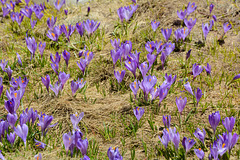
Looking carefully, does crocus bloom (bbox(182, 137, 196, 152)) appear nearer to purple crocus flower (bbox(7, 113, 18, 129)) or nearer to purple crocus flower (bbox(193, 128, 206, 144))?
purple crocus flower (bbox(193, 128, 206, 144))

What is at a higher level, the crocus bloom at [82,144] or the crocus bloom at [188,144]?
the crocus bloom at [82,144]

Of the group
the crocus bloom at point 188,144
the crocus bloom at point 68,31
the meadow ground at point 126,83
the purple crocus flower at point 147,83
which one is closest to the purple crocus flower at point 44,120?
the meadow ground at point 126,83

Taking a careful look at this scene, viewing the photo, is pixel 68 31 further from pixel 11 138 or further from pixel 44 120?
pixel 11 138

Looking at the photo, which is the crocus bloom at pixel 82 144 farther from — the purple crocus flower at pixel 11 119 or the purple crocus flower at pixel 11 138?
the purple crocus flower at pixel 11 119

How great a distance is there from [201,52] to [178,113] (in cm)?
113

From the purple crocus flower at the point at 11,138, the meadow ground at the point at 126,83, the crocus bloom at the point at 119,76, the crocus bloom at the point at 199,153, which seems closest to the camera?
the crocus bloom at the point at 199,153

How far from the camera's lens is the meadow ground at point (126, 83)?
235 centimetres

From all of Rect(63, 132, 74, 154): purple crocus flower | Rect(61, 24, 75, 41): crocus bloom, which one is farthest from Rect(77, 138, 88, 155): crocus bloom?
Rect(61, 24, 75, 41): crocus bloom

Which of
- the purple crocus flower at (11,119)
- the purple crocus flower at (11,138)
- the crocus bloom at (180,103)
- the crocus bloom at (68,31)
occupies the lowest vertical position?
the purple crocus flower at (11,138)

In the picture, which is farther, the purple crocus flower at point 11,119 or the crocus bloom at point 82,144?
the purple crocus flower at point 11,119

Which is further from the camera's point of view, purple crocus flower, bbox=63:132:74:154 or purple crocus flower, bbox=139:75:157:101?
purple crocus flower, bbox=139:75:157:101

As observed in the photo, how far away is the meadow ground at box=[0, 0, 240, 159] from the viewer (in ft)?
7.70

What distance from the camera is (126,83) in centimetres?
309

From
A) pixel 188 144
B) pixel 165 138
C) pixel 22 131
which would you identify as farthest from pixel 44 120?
pixel 188 144
